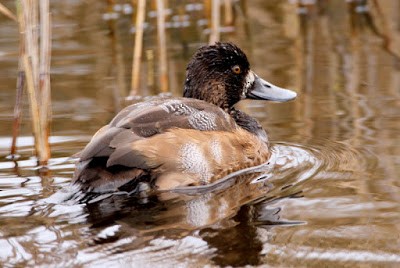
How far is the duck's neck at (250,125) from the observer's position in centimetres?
614

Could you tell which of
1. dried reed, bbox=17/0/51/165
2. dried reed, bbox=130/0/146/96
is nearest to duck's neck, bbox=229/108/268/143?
dried reed, bbox=130/0/146/96

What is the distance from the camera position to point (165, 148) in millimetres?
5199

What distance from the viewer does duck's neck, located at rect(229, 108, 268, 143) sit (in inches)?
242

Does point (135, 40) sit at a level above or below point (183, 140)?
above

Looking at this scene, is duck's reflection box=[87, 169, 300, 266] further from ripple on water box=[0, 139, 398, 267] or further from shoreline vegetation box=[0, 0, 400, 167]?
shoreline vegetation box=[0, 0, 400, 167]

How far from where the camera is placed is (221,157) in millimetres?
5547

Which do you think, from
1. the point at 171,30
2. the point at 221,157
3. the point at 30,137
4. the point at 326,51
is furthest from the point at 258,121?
the point at 171,30

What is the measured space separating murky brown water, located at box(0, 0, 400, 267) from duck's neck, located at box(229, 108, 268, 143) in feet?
0.47

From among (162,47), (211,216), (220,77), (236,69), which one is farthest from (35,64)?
(162,47)

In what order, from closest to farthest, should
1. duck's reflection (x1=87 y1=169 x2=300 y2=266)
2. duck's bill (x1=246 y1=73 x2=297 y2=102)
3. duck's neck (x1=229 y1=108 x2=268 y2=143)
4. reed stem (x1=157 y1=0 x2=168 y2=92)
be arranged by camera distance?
1. duck's reflection (x1=87 y1=169 x2=300 y2=266)
2. duck's neck (x1=229 y1=108 x2=268 y2=143)
3. duck's bill (x1=246 y1=73 x2=297 y2=102)
4. reed stem (x1=157 y1=0 x2=168 y2=92)

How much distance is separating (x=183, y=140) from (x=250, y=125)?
3.33 feet

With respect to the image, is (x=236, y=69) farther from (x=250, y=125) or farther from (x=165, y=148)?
(x=165, y=148)

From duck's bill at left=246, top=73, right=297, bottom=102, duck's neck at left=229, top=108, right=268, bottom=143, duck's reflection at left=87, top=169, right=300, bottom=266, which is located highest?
duck's bill at left=246, top=73, right=297, bottom=102

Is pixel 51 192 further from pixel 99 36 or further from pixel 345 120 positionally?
pixel 99 36
